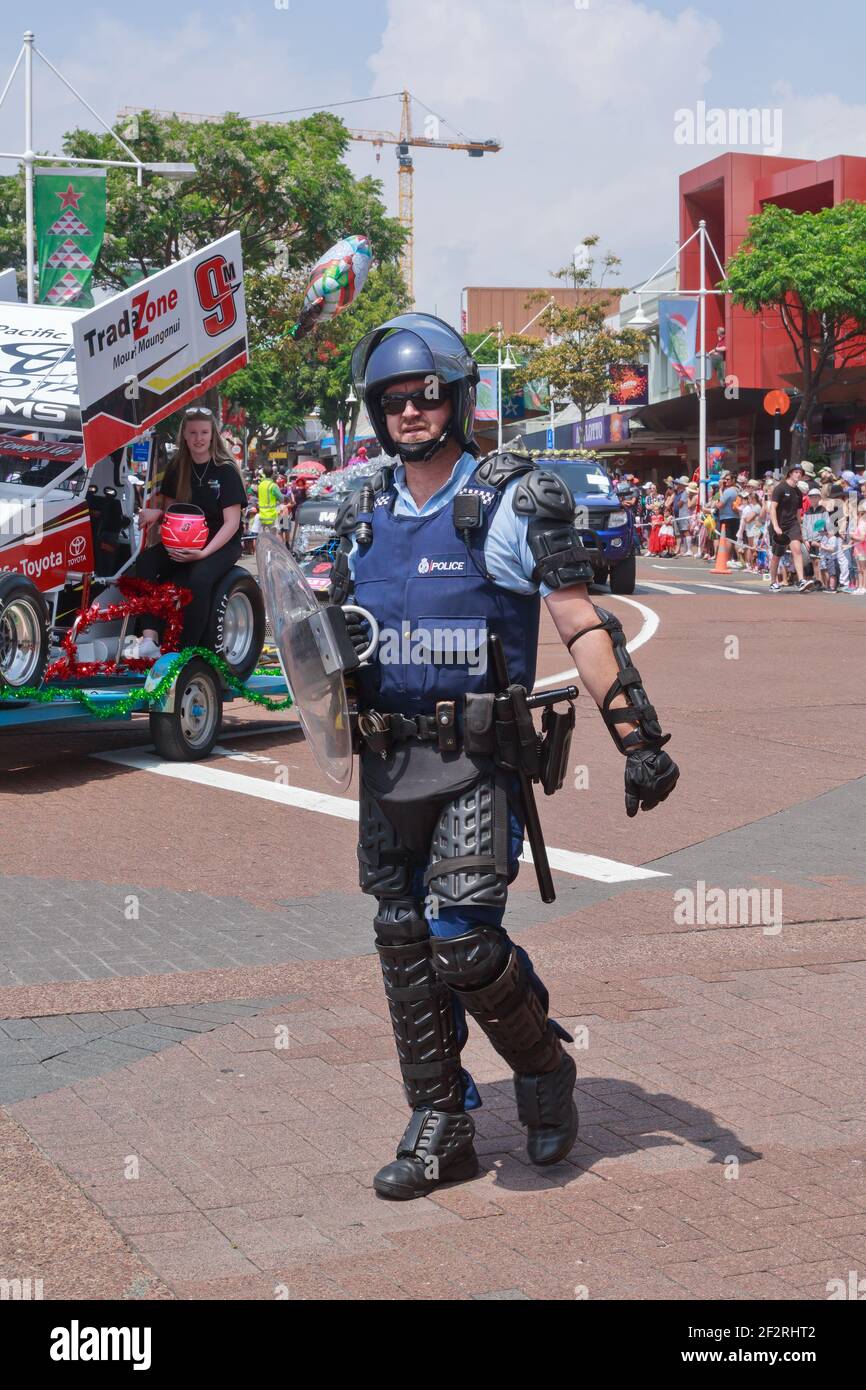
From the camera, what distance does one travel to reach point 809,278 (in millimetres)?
42969

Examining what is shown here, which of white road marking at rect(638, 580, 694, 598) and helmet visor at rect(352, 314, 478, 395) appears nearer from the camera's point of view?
helmet visor at rect(352, 314, 478, 395)

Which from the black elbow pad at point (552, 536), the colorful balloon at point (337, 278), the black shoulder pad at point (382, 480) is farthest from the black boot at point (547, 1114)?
the colorful balloon at point (337, 278)

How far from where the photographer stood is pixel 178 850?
26.5 feet

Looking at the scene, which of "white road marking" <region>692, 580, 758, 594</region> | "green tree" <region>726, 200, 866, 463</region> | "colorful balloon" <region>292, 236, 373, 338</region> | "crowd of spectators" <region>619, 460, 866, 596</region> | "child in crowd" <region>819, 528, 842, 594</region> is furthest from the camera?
"green tree" <region>726, 200, 866, 463</region>

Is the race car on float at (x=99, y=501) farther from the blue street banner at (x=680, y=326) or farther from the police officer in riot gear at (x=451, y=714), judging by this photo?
the blue street banner at (x=680, y=326)

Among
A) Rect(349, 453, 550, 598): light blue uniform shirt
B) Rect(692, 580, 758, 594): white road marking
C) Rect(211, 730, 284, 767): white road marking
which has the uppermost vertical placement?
Rect(349, 453, 550, 598): light blue uniform shirt

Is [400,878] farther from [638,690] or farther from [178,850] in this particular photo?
[178,850]

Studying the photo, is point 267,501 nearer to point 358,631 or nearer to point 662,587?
point 662,587

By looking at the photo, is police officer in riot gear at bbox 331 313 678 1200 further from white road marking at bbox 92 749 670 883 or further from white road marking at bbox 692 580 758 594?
white road marking at bbox 692 580 758 594

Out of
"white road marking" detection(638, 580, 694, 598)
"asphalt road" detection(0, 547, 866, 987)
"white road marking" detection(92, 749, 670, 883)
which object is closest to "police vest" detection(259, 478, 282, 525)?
"white road marking" detection(638, 580, 694, 598)

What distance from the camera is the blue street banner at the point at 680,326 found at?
161ft

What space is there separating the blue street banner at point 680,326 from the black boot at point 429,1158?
1831 inches

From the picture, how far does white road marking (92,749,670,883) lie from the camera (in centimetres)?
768

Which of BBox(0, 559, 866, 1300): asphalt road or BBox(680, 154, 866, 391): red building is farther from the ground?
BBox(680, 154, 866, 391): red building
